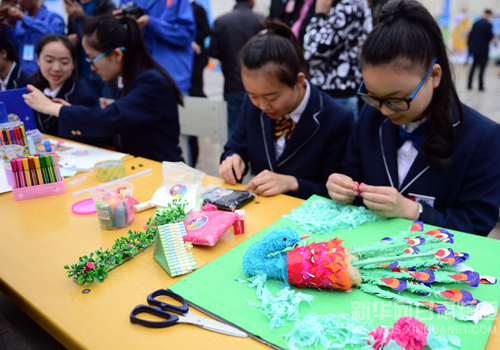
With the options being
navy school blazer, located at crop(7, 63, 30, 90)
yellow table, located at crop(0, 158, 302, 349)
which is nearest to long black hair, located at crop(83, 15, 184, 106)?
yellow table, located at crop(0, 158, 302, 349)

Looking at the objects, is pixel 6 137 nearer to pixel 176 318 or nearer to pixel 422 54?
pixel 176 318

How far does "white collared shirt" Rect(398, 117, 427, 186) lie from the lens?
4.33 feet

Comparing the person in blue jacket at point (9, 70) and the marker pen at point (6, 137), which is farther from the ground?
the person in blue jacket at point (9, 70)

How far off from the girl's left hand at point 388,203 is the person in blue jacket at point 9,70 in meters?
2.76

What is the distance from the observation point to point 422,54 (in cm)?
114

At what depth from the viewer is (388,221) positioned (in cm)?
107

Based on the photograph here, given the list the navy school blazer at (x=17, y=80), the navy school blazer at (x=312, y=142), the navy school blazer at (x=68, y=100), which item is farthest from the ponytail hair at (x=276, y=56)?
the navy school blazer at (x=17, y=80)

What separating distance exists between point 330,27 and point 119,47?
1328mm

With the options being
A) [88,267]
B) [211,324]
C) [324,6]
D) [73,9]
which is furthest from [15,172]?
[73,9]

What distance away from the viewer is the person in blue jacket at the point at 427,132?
3.68 feet

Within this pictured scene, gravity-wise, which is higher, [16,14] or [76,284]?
[16,14]

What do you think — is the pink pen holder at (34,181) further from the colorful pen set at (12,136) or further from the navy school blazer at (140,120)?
the navy school blazer at (140,120)

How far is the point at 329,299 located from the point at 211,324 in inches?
9.5

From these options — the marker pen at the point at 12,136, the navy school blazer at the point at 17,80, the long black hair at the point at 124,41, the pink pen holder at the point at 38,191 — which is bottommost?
the pink pen holder at the point at 38,191
